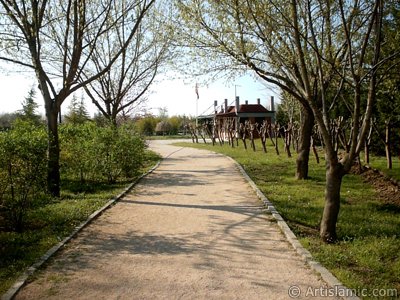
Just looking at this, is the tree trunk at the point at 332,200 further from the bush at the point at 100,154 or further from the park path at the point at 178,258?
the bush at the point at 100,154

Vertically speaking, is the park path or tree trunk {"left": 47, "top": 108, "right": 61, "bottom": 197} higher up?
tree trunk {"left": 47, "top": 108, "right": 61, "bottom": 197}

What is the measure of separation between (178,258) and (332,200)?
2.80 metres

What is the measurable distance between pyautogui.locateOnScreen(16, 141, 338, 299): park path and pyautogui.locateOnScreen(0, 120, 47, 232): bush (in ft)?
4.33

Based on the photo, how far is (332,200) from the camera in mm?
6309

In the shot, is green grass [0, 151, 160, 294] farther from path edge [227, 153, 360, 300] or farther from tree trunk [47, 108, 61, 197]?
path edge [227, 153, 360, 300]

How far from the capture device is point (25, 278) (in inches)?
179

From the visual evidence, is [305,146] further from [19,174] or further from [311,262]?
[19,174]

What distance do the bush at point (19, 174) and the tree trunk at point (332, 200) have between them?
5.34 meters

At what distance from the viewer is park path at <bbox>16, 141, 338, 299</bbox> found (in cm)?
427

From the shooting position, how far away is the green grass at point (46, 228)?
16.6ft

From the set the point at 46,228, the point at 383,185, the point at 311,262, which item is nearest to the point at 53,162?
the point at 46,228

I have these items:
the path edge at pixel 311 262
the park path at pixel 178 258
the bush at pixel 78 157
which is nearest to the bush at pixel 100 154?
the bush at pixel 78 157

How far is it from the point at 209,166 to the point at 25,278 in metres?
12.7

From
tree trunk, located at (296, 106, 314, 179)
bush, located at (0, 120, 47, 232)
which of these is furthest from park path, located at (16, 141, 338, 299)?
tree trunk, located at (296, 106, 314, 179)
